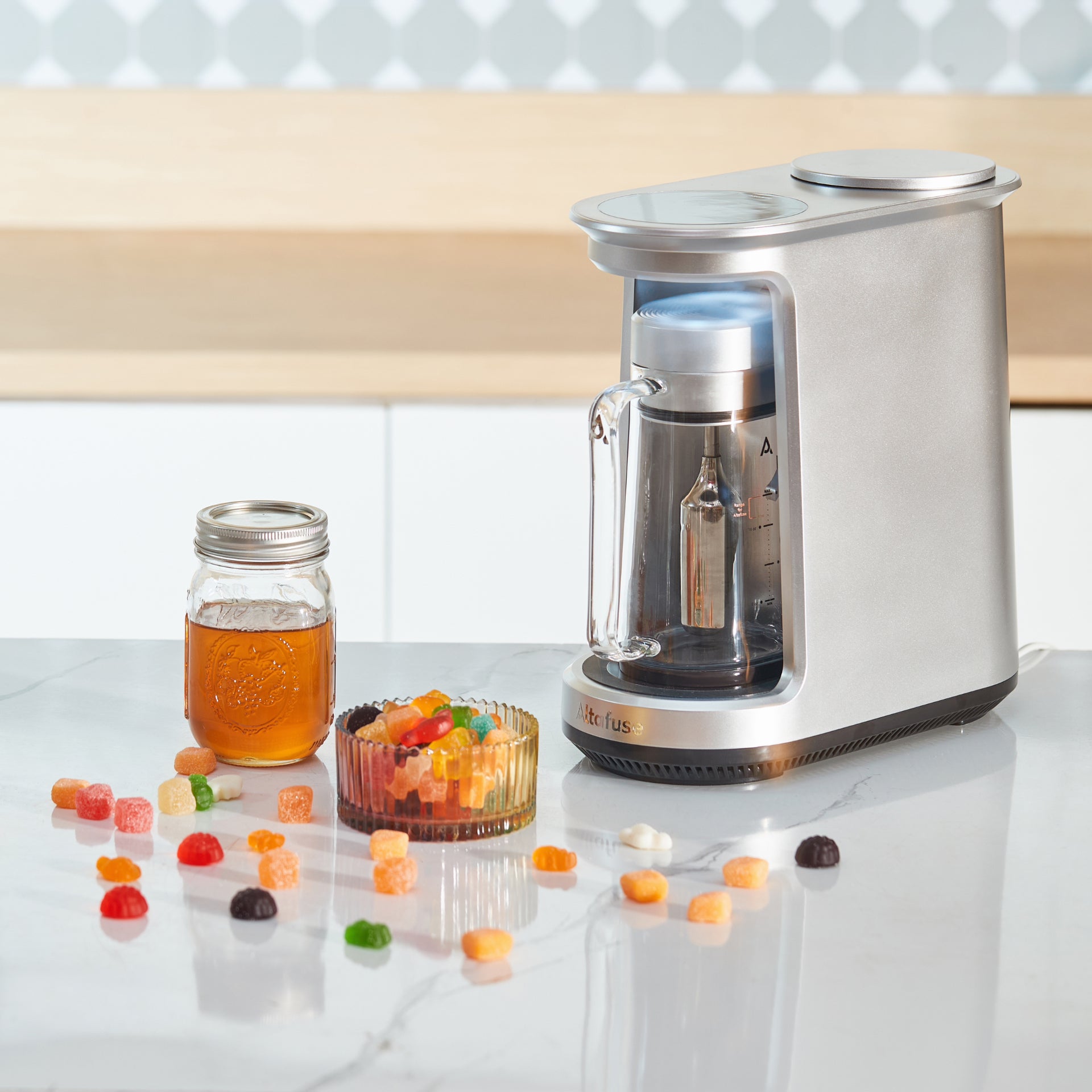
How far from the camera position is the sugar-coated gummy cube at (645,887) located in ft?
2.60

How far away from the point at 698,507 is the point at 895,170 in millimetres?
257

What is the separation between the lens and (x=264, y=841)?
2.81 ft

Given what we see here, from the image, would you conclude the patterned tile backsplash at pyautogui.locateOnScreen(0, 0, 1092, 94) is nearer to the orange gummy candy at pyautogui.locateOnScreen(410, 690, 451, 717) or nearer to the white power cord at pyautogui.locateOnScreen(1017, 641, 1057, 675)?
the white power cord at pyautogui.locateOnScreen(1017, 641, 1057, 675)

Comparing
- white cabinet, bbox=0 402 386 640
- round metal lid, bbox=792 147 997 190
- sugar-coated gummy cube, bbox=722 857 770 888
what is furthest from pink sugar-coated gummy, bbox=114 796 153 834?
white cabinet, bbox=0 402 386 640

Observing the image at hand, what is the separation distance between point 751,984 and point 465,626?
1.46 m

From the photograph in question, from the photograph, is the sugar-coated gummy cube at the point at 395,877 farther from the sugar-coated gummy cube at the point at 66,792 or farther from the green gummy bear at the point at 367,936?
the sugar-coated gummy cube at the point at 66,792

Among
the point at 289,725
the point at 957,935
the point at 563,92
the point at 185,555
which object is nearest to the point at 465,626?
the point at 185,555

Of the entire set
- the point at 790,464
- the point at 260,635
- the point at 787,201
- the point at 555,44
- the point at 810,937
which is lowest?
the point at 810,937

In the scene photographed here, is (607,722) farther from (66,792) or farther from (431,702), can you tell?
(66,792)

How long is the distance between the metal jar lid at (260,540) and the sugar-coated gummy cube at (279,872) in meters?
0.20

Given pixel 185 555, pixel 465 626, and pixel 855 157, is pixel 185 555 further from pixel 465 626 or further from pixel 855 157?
pixel 855 157

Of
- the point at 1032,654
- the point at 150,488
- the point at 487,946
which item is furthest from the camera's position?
the point at 150,488

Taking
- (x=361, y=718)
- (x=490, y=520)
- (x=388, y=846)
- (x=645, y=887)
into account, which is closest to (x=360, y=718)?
(x=361, y=718)

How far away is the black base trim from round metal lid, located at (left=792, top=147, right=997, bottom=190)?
34 centimetres
